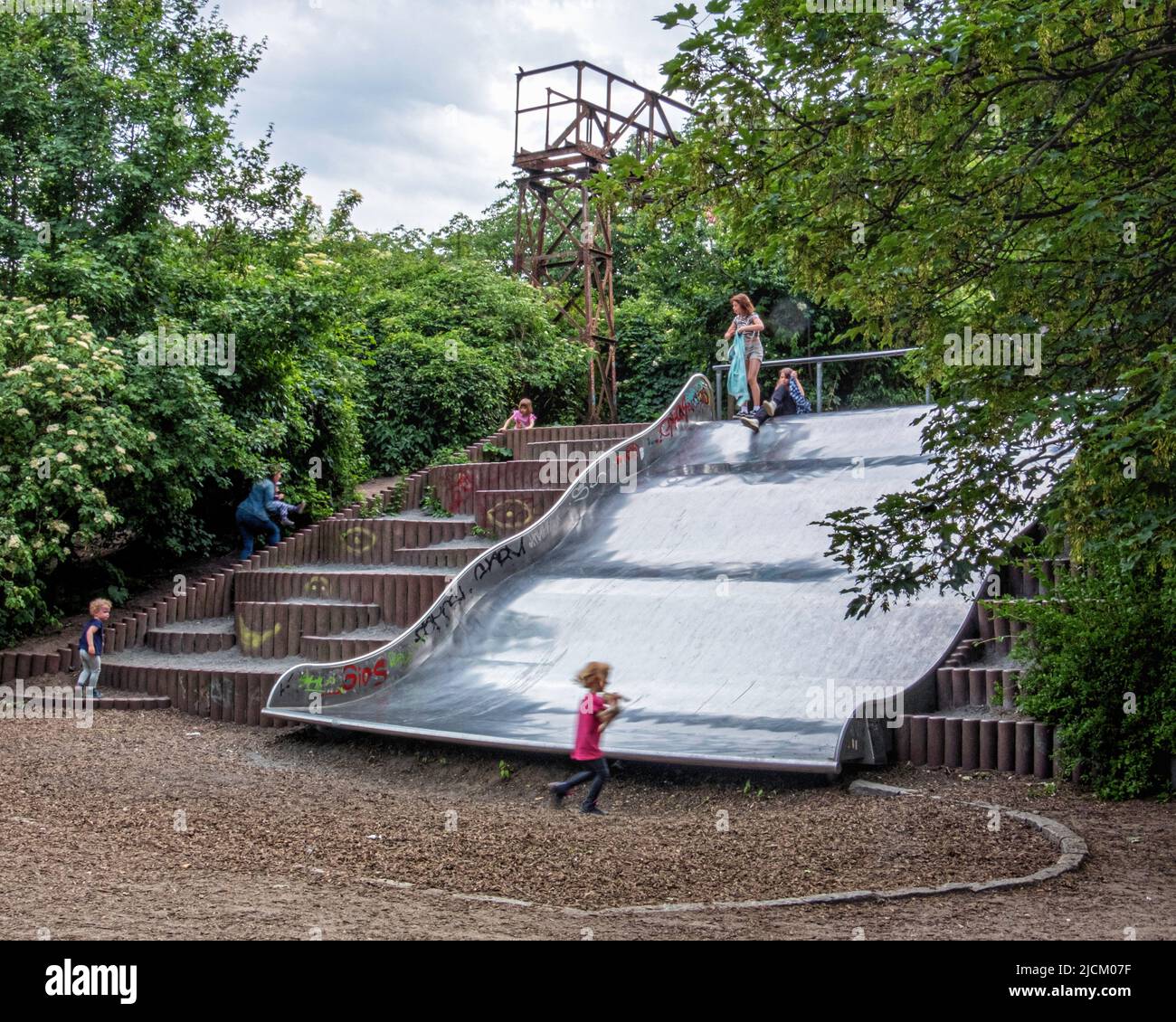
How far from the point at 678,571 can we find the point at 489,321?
37.5 feet

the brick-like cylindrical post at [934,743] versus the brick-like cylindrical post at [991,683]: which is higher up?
the brick-like cylindrical post at [991,683]

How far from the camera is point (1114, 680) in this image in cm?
847

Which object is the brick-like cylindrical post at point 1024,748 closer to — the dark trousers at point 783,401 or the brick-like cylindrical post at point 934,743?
the brick-like cylindrical post at point 934,743

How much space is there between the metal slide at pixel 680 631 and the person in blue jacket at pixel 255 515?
426 cm

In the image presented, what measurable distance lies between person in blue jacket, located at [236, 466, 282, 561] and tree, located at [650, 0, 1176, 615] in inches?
395

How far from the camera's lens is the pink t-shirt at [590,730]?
8.58 m

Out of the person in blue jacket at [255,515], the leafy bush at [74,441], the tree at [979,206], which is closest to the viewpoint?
the tree at [979,206]

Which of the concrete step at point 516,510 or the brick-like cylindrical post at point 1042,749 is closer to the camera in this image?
the brick-like cylindrical post at point 1042,749

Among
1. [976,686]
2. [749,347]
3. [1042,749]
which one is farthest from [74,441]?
[1042,749]

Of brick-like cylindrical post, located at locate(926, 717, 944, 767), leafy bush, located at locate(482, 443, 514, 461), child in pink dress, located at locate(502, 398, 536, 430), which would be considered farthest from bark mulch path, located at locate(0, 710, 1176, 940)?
child in pink dress, located at locate(502, 398, 536, 430)

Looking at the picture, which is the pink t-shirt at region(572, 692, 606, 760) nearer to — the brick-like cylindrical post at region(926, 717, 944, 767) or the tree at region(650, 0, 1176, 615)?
the tree at region(650, 0, 1176, 615)

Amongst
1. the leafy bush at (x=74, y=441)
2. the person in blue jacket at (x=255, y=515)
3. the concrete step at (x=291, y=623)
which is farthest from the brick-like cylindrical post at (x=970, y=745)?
the person in blue jacket at (x=255, y=515)

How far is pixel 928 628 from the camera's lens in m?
10.4

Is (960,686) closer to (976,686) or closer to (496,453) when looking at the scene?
(976,686)
